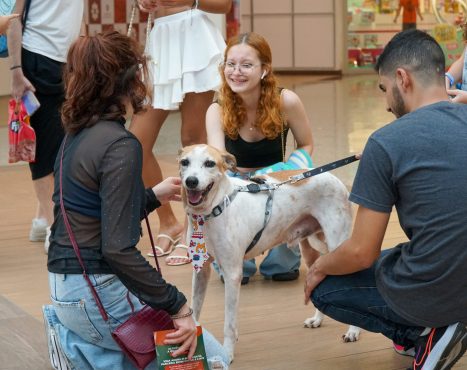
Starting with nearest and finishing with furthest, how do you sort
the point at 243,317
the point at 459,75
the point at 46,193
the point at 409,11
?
the point at 243,317 → the point at 459,75 → the point at 46,193 → the point at 409,11

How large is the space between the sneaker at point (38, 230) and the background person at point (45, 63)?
0.09 meters

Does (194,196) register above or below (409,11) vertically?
below

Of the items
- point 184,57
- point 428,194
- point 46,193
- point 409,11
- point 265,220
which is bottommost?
point 46,193

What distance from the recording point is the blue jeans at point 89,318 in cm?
337

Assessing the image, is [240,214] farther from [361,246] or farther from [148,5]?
[148,5]

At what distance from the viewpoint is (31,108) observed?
19.5 ft

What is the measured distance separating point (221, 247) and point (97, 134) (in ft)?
3.70

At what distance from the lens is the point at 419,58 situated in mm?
3406

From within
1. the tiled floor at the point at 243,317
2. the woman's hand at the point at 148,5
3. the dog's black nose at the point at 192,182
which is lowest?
the tiled floor at the point at 243,317

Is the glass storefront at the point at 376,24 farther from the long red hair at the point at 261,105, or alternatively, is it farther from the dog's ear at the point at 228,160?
the dog's ear at the point at 228,160

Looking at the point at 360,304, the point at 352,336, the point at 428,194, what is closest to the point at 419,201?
the point at 428,194

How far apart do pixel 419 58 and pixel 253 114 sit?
72.9 inches

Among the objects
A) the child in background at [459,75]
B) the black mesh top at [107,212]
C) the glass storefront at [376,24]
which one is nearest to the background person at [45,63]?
the child in background at [459,75]

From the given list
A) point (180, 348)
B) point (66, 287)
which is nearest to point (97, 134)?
point (66, 287)
